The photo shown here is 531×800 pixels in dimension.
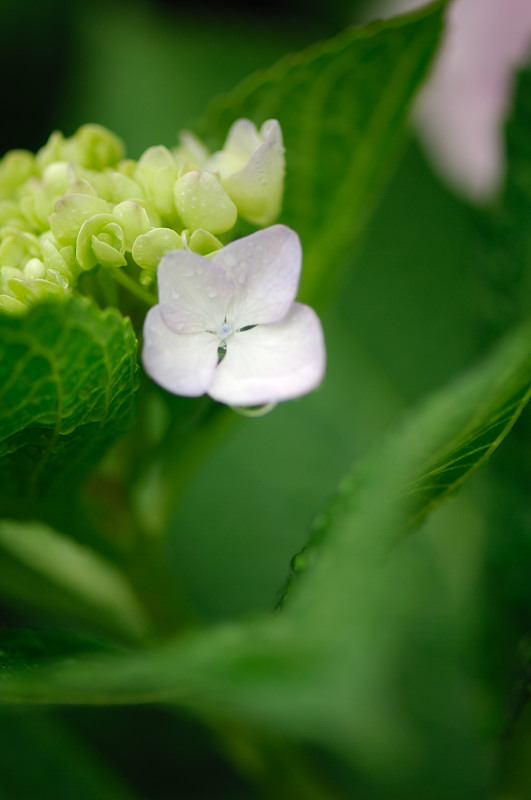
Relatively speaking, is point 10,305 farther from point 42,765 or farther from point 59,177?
point 42,765

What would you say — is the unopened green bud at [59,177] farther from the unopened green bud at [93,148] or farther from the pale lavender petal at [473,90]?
the pale lavender petal at [473,90]

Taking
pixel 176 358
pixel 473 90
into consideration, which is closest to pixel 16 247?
pixel 176 358

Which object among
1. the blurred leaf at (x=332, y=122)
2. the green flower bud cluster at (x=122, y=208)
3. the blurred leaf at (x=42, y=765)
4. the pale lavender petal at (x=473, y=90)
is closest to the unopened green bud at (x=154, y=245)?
the green flower bud cluster at (x=122, y=208)

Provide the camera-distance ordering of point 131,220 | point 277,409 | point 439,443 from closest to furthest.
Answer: point 439,443 < point 131,220 < point 277,409

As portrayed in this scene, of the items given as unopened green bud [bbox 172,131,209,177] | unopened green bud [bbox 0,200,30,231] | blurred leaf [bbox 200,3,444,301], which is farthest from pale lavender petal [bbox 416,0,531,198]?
unopened green bud [bbox 0,200,30,231]

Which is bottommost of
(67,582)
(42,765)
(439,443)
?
(42,765)

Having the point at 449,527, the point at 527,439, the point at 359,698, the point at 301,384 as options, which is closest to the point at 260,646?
the point at 359,698

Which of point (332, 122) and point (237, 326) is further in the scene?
point (332, 122)
